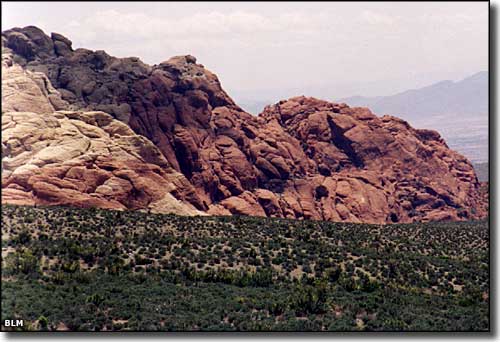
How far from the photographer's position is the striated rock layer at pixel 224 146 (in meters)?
40.3

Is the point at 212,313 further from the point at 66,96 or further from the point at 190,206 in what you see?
the point at 66,96

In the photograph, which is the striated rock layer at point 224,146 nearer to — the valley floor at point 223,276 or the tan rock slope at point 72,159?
the tan rock slope at point 72,159

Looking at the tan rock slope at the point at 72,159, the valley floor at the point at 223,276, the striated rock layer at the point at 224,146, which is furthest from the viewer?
the striated rock layer at the point at 224,146

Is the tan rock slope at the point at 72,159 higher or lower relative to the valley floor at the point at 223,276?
higher

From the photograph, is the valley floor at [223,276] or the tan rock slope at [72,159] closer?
the valley floor at [223,276]

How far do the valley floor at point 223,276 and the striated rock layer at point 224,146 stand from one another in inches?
281

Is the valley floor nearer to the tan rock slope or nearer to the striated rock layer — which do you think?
the tan rock slope

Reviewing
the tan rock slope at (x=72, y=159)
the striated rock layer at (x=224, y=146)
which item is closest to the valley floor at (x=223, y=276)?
the tan rock slope at (x=72, y=159)

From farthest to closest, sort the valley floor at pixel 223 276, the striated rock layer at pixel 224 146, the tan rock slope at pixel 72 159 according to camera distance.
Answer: the striated rock layer at pixel 224 146, the tan rock slope at pixel 72 159, the valley floor at pixel 223 276

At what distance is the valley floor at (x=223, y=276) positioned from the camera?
21.7 meters

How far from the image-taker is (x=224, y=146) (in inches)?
2140

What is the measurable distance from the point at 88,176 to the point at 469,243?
1033 inches

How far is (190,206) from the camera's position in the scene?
140 ft

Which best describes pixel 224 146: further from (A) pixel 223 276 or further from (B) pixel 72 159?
(A) pixel 223 276
